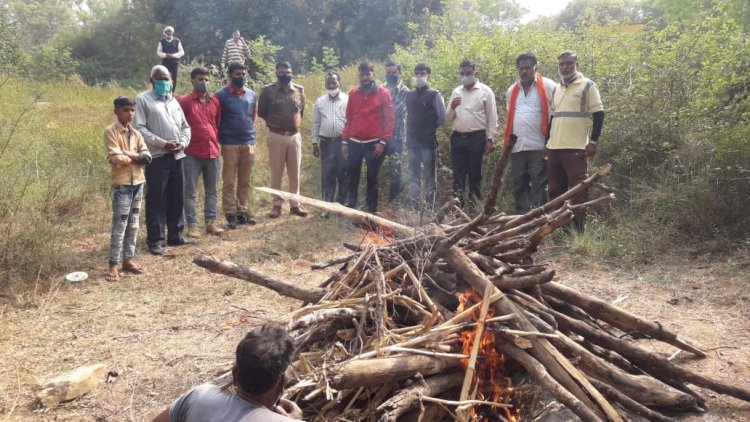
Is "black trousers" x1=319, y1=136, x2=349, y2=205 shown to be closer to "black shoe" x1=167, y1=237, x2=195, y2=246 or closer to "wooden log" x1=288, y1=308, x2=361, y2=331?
"black shoe" x1=167, y1=237, x2=195, y2=246

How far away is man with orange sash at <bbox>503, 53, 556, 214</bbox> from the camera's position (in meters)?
6.81

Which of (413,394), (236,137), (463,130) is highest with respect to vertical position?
(463,130)

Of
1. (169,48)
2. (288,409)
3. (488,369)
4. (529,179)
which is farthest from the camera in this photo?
(169,48)

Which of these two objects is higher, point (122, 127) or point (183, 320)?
point (122, 127)

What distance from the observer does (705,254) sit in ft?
19.1

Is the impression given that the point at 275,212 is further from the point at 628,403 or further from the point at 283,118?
the point at 628,403

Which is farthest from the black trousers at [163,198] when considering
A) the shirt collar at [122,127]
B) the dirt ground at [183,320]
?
the shirt collar at [122,127]

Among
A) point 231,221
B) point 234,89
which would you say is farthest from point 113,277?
point 234,89

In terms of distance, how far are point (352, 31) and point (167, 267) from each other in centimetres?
1676

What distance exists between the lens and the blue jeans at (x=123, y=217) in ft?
19.3

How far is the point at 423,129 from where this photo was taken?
25.6 ft

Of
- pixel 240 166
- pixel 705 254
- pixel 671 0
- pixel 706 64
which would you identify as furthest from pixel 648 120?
pixel 671 0

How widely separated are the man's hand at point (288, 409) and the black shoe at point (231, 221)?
5832mm

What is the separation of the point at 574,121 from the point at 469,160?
1.68 meters
